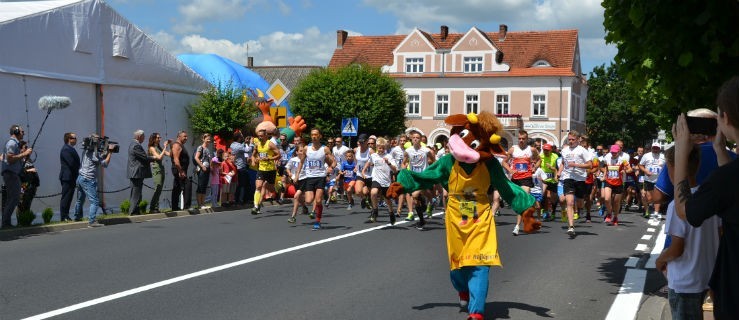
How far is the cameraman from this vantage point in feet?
49.3

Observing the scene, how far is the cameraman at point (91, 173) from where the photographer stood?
15023 mm

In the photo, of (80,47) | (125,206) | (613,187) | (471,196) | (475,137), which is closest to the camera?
(471,196)

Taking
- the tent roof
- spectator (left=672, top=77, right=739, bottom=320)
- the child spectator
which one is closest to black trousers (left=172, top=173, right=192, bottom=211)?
the tent roof

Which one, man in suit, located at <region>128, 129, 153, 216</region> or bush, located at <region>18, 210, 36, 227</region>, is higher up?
man in suit, located at <region>128, 129, 153, 216</region>

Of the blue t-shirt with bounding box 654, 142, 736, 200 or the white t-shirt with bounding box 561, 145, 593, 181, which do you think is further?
the white t-shirt with bounding box 561, 145, 593, 181

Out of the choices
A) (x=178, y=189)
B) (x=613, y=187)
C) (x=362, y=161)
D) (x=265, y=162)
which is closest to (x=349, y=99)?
(x=362, y=161)

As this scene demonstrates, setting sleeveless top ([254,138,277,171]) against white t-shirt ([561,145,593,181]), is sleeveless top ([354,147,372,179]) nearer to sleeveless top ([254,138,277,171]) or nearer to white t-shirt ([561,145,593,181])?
sleeveless top ([254,138,277,171])

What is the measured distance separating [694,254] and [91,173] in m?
12.8

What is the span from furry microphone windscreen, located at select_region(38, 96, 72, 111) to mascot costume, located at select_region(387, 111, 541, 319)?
10.9m

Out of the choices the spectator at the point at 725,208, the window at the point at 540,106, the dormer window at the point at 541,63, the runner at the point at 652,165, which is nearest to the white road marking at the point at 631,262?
the spectator at the point at 725,208

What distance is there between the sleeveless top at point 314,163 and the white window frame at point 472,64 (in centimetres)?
5012

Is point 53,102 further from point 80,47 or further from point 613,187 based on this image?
point 613,187

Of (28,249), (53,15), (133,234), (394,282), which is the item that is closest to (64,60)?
(53,15)

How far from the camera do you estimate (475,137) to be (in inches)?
284
